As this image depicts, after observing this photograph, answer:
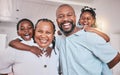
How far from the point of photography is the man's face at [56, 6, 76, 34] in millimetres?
1576

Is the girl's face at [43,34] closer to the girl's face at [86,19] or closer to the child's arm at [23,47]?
the child's arm at [23,47]

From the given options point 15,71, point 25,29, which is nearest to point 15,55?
point 15,71

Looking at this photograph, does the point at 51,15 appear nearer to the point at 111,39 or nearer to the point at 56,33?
the point at 56,33

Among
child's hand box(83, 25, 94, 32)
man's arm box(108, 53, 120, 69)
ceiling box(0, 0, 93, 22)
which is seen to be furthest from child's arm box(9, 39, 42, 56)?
man's arm box(108, 53, 120, 69)

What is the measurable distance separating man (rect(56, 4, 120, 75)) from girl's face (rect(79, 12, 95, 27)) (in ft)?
0.29

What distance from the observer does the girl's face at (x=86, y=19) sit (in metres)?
1.67

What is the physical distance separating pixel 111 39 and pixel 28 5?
Result: 2.63 feet

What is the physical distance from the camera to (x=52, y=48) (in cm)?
158

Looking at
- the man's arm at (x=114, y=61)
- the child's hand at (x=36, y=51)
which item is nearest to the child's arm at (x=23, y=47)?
the child's hand at (x=36, y=51)

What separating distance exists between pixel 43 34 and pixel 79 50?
13.0 inches

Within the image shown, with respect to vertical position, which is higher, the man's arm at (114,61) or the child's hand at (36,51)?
the child's hand at (36,51)

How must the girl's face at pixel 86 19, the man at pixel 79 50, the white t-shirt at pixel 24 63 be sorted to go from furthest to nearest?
the girl's face at pixel 86 19 → the man at pixel 79 50 → the white t-shirt at pixel 24 63

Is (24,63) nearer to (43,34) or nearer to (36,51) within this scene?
(36,51)

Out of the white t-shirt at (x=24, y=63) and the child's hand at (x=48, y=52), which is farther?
the child's hand at (x=48, y=52)
